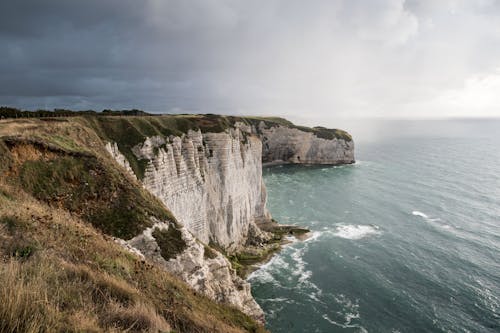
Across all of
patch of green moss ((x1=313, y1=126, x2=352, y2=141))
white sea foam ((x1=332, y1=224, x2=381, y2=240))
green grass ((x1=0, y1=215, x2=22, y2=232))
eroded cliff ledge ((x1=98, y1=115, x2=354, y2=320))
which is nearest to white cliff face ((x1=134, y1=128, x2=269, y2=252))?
eroded cliff ledge ((x1=98, y1=115, x2=354, y2=320))

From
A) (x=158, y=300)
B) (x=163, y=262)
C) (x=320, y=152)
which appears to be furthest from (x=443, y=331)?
(x=320, y=152)

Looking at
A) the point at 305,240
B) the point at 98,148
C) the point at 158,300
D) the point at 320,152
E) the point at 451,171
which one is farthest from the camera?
the point at 320,152

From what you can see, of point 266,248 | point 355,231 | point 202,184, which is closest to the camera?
point 202,184

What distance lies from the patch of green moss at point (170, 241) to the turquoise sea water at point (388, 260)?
17.9 m

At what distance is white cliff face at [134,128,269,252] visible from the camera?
41.2m

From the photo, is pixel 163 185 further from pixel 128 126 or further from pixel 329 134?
pixel 329 134

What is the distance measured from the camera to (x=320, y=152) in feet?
465

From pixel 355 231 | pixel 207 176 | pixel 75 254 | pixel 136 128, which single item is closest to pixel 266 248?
pixel 207 176

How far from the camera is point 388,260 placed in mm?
47688

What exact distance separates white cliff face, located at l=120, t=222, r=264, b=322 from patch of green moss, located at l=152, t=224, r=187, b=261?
0.27 metres

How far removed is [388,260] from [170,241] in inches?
1515

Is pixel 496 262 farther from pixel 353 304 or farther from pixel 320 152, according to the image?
pixel 320 152

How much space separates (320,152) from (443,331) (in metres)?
113

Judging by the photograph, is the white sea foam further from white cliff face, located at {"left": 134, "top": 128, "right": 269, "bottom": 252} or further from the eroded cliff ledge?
white cliff face, located at {"left": 134, "top": 128, "right": 269, "bottom": 252}
